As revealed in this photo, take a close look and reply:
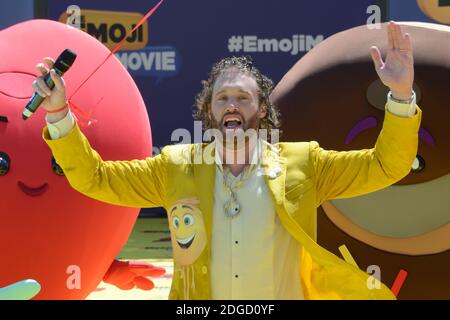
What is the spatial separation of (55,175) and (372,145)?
1303mm

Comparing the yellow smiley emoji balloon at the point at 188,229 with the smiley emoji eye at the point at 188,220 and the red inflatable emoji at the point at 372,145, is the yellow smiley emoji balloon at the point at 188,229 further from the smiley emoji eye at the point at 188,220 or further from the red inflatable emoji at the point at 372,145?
the red inflatable emoji at the point at 372,145

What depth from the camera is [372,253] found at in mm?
3209

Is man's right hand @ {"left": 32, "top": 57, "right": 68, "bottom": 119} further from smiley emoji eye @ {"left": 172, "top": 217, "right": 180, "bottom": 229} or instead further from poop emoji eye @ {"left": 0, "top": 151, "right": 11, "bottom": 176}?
poop emoji eye @ {"left": 0, "top": 151, "right": 11, "bottom": 176}

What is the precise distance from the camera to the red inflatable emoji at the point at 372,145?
122 inches

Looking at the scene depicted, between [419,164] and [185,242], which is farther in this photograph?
[419,164]

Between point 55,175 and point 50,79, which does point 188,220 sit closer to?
point 50,79

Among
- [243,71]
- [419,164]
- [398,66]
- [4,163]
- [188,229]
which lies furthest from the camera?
[419,164]

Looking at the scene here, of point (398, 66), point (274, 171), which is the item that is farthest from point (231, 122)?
point (398, 66)

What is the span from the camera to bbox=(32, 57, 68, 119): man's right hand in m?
2.02

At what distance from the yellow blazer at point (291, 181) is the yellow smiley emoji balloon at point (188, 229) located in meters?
0.01

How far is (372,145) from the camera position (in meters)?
3.15

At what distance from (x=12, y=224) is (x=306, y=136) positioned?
1.26 m

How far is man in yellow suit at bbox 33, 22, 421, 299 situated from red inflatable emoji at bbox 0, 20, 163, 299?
0.95m

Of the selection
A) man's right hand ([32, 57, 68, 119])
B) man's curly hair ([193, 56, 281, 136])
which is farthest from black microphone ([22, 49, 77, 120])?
man's curly hair ([193, 56, 281, 136])
